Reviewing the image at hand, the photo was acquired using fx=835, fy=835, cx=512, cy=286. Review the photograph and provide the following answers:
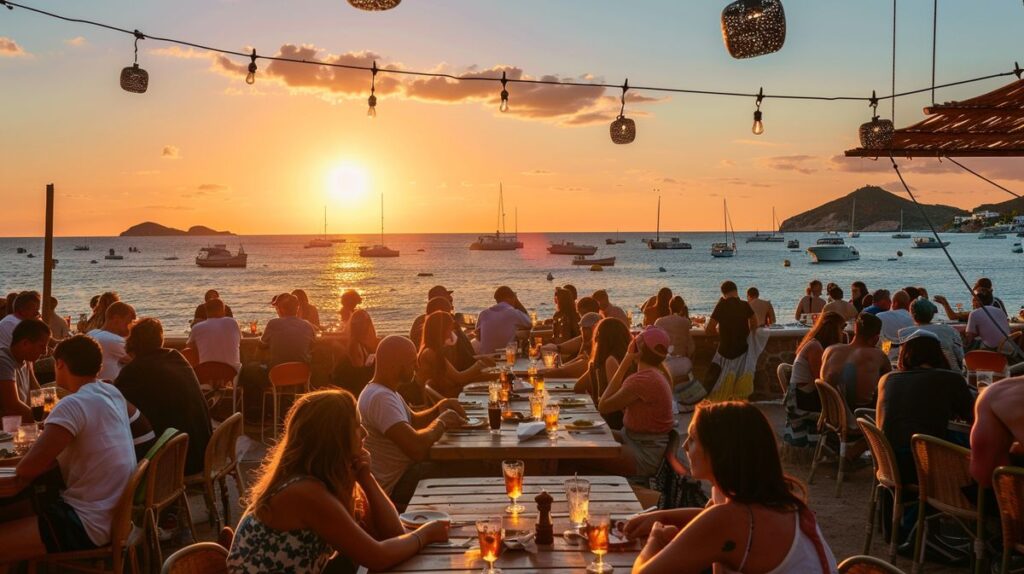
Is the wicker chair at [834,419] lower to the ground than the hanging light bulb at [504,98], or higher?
lower

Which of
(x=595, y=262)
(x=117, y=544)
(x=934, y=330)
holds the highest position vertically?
(x=595, y=262)

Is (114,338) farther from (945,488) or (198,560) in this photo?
(945,488)

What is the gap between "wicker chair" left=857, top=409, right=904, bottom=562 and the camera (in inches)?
185

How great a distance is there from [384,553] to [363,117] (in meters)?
6.50

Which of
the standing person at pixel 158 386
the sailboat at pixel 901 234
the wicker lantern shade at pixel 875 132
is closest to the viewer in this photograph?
the standing person at pixel 158 386

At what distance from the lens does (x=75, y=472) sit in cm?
381

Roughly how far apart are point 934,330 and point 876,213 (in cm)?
19103

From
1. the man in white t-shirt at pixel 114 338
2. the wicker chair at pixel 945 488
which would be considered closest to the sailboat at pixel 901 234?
the wicker chair at pixel 945 488

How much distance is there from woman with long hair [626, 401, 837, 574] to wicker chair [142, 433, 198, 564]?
2.71m

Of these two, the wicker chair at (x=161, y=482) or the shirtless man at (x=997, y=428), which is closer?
the shirtless man at (x=997, y=428)

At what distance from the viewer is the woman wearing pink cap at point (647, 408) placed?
196 inches

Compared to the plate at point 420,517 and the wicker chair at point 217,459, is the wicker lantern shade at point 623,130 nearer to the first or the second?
the wicker chair at point 217,459

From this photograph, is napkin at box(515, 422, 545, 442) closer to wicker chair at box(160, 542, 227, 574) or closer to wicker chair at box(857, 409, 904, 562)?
wicker chair at box(857, 409, 904, 562)

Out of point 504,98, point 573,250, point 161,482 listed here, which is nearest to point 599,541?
point 161,482
